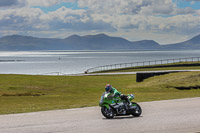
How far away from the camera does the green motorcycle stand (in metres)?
14.4

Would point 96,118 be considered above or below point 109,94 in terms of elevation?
below

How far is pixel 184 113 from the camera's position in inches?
612

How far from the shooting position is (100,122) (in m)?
13.6

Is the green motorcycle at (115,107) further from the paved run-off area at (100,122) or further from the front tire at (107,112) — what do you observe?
the paved run-off area at (100,122)

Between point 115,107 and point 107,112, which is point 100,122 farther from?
point 115,107

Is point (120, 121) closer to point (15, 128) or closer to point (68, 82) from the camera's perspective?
point (15, 128)

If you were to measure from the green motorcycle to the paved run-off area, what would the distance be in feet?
0.87

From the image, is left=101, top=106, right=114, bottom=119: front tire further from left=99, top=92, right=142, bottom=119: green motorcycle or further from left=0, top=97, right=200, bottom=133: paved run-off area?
left=0, top=97, right=200, bottom=133: paved run-off area

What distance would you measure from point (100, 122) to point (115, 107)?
1185mm

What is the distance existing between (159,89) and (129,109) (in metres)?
22.0

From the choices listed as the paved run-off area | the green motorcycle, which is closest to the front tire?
the green motorcycle

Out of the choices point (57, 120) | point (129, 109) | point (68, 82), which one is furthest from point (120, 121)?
point (68, 82)

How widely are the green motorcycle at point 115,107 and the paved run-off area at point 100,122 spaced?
0.26 m

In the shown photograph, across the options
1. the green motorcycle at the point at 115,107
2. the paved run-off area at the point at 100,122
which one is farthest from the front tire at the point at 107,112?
the paved run-off area at the point at 100,122
